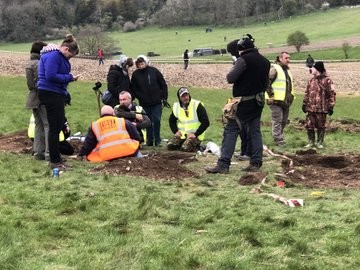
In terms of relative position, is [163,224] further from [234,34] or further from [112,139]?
[234,34]

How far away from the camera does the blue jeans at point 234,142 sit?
9.44m

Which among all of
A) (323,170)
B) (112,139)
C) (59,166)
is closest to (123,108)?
(112,139)

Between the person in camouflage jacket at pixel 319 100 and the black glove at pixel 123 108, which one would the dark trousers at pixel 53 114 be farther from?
the person in camouflage jacket at pixel 319 100

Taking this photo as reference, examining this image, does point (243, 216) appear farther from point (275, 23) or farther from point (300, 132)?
point (275, 23)

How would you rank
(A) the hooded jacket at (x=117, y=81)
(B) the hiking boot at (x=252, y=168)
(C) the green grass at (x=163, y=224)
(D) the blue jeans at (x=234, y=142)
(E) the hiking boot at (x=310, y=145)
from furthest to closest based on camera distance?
(E) the hiking boot at (x=310, y=145) < (A) the hooded jacket at (x=117, y=81) < (B) the hiking boot at (x=252, y=168) < (D) the blue jeans at (x=234, y=142) < (C) the green grass at (x=163, y=224)

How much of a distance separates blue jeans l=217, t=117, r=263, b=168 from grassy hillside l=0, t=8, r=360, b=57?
9045 cm

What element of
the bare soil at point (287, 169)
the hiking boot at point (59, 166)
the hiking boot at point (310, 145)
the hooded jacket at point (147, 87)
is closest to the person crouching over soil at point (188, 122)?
the bare soil at point (287, 169)

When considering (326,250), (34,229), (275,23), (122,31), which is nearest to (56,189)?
(34,229)

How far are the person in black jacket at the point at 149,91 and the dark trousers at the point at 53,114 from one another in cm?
364

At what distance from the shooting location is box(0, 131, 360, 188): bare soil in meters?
8.75

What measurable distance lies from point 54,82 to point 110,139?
1.35 meters

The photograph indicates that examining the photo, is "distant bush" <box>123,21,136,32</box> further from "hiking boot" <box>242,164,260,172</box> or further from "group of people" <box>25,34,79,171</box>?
"hiking boot" <box>242,164,260,172</box>

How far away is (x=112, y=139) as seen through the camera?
9688 millimetres

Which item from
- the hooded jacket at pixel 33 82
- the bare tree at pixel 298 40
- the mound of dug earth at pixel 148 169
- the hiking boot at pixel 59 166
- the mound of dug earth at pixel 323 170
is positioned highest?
the hooded jacket at pixel 33 82
